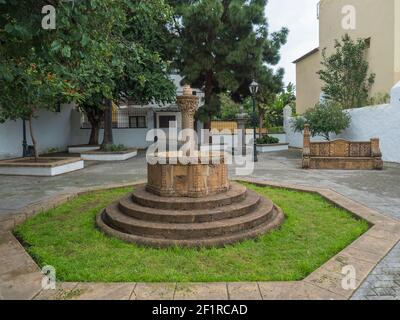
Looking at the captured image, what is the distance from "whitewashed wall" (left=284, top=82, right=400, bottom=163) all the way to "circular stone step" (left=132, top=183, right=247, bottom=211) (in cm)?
999

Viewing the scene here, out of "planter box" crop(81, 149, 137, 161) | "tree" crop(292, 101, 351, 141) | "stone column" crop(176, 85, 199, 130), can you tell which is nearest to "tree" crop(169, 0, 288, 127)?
"tree" crop(292, 101, 351, 141)

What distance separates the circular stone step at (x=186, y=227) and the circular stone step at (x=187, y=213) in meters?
0.08

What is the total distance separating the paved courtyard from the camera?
3545 mm

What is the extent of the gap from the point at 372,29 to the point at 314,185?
1134 centimetres

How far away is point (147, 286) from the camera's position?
132 inches

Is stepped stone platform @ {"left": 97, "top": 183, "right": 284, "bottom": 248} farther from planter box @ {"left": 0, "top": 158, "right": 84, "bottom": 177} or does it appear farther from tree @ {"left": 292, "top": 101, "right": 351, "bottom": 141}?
tree @ {"left": 292, "top": 101, "right": 351, "bottom": 141}

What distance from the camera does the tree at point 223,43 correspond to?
16.6 meters

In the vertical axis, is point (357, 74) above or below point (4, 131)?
above

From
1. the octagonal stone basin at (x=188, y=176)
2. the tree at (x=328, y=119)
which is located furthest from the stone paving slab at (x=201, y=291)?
the tree at (x=328, y=119)

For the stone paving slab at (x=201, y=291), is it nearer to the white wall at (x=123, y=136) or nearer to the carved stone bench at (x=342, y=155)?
the carved stone bench at (x=342, y=155)

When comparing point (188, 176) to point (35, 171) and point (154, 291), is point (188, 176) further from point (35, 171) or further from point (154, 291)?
point (35, 171)
